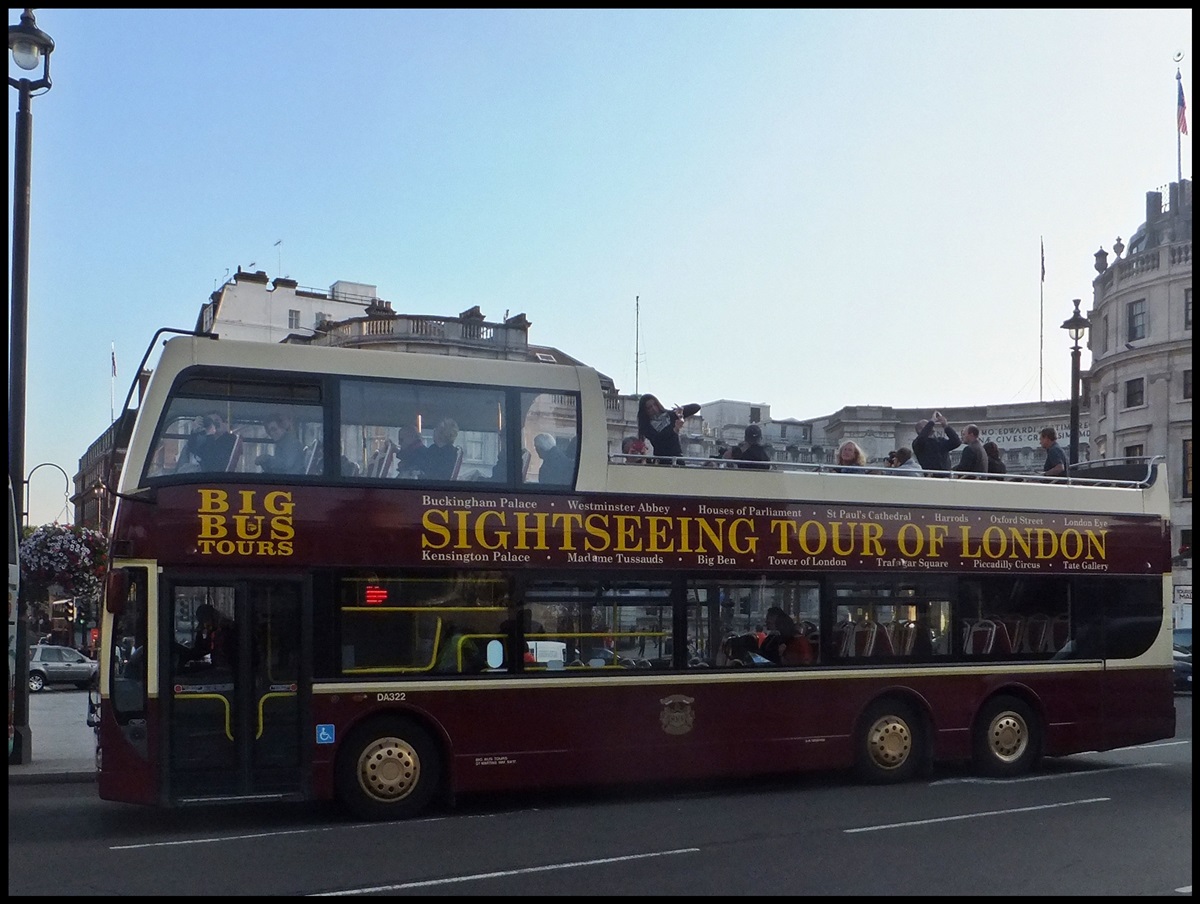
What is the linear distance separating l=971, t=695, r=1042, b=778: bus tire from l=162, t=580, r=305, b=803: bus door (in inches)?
287

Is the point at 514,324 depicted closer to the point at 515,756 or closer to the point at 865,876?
the point at 515,756

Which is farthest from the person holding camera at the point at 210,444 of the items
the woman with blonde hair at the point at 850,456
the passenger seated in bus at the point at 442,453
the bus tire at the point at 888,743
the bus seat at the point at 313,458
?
the bus tire at the point at 888,743

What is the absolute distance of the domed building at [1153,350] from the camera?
60.6 metres

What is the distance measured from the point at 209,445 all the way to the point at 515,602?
9.85 feet

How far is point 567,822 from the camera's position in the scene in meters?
11.1

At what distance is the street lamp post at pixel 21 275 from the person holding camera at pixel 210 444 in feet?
17.3

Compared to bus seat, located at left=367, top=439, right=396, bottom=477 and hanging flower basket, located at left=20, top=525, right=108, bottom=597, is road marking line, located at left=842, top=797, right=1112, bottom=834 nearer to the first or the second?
bus seat, located at left=367, top=439, right=396, bottom=477

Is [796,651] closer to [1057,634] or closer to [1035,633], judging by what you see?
[1035,633]

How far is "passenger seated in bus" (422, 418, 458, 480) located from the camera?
38.4ft

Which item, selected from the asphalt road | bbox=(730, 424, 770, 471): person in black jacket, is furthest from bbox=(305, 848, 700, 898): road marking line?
bbox=(730, 424, 770, 471): person in black jacket

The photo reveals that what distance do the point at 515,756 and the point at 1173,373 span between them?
5749 centimetres

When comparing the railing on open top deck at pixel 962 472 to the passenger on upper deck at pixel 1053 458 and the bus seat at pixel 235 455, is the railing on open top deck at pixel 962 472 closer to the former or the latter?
the passenger on upper deck at pixel 1053 458

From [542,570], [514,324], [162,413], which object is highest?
[514,324]

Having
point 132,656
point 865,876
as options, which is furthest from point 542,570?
point 865,876
